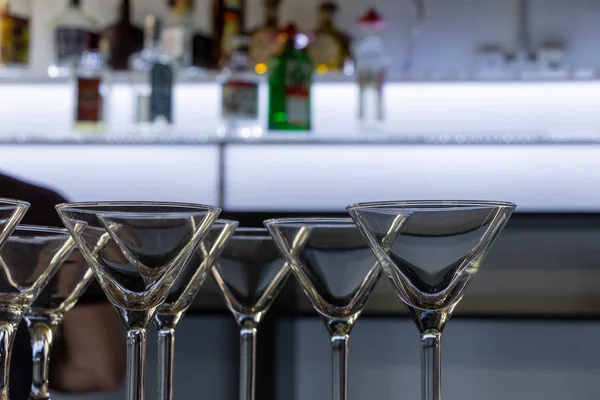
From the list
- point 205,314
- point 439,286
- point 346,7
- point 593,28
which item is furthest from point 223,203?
point 439,286

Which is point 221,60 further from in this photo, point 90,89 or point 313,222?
point 313,222

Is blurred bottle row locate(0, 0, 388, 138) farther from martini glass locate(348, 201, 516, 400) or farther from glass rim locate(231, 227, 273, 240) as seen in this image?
martini glass locate(348, 201, 516, 400)

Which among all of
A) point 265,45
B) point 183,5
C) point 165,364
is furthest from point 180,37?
point 165,364

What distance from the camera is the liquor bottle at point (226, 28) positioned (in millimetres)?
1949

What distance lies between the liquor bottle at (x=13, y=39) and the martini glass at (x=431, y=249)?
1.74 metres

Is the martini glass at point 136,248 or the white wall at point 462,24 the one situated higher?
the white wall at point 462,24


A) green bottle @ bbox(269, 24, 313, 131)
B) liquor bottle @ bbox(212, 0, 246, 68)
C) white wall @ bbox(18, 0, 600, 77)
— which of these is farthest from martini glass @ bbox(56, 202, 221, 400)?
white wall @ bbox(18, 0, 600, 77)

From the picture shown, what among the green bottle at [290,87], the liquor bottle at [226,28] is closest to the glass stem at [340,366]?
the green bottle at [290,87]

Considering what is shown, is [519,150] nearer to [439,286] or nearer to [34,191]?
[34,191]

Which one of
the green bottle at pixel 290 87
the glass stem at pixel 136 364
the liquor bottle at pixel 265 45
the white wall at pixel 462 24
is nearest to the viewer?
the glass stem at pixel 136 364

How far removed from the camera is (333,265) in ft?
1.81

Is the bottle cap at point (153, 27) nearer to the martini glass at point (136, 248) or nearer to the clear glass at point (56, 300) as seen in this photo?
the clear glass at point (56, 300)

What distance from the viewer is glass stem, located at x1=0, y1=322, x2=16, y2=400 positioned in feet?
1.66

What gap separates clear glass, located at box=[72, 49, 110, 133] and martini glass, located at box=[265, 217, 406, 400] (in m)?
1.48
